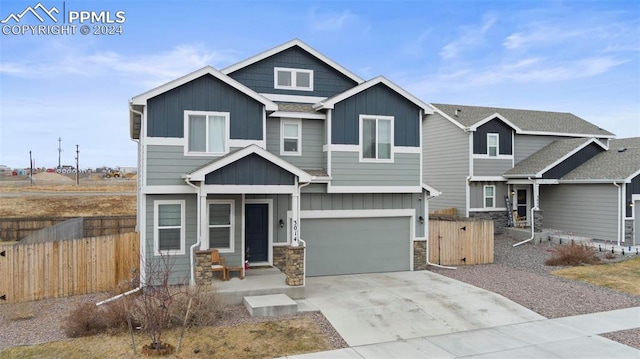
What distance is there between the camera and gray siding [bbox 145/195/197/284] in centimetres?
1202

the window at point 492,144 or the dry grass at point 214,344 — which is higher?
the window at point 492,144

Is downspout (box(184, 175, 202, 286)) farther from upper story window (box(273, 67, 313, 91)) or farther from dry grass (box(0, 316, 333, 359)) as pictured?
upper story window (box(273, 67, 313, 91))

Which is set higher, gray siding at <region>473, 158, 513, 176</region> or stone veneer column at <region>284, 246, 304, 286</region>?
gray siding at <region>473, 158, 513, 176</region>

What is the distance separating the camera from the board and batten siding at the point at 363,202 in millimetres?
14008

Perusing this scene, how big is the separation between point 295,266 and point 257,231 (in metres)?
2.69

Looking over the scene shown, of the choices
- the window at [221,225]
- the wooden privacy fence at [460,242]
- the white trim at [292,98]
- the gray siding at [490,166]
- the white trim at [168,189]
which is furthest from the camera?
the gray siding at [490,166]

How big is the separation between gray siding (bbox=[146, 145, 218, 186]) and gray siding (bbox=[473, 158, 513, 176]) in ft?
50.2

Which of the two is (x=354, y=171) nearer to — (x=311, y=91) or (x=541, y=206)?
(x=311, y=91)

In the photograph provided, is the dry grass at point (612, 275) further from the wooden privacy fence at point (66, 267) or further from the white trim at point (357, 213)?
the wooden privacy fence at point (66, 267)

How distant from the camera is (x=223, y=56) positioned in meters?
18.5

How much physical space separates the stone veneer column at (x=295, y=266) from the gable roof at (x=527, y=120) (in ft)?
45.6

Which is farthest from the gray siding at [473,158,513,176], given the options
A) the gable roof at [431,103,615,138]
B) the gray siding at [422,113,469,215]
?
the gable roof at [431,103,615,138]

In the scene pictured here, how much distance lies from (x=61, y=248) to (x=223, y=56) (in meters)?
10.2

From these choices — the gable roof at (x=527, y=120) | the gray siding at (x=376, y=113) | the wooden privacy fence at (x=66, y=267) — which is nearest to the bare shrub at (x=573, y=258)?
the gray siding at (x=376, y=113)
